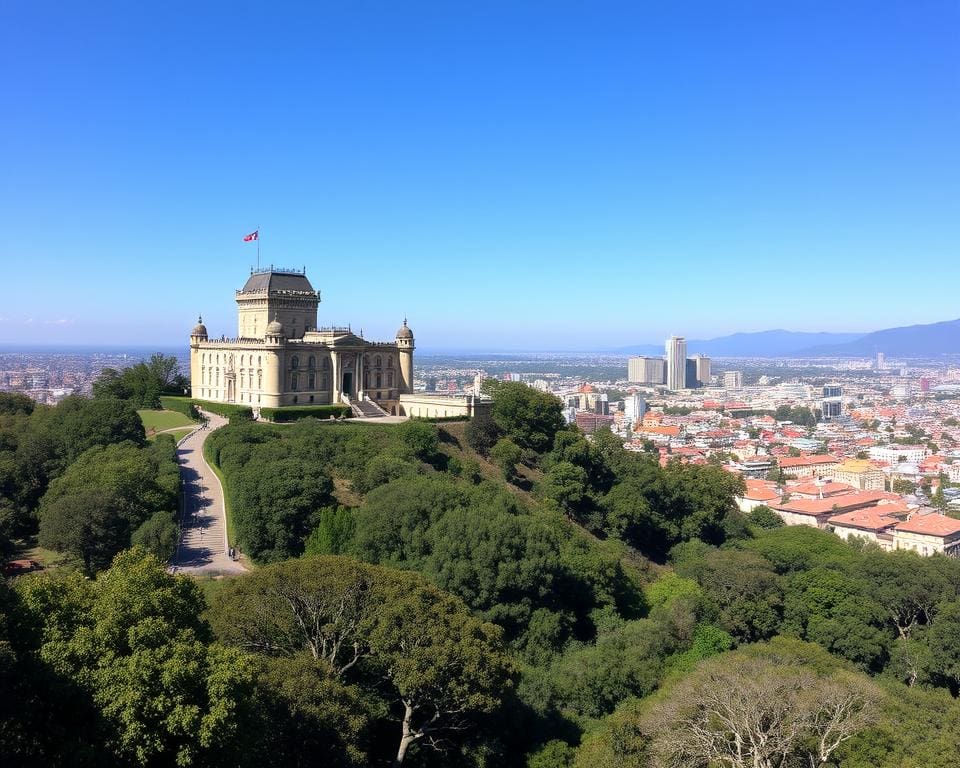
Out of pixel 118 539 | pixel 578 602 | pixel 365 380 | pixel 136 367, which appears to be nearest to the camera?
pixel 118 539

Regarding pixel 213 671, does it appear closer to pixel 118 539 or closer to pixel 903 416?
pixel 118 539

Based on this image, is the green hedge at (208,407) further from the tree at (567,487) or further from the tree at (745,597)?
the tree at (745,597)

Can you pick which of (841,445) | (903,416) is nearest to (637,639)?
(841,445)

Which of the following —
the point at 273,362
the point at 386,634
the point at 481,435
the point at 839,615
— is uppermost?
the point at 273,362

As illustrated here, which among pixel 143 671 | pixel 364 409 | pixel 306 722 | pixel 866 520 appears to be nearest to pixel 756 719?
pixel 306 722

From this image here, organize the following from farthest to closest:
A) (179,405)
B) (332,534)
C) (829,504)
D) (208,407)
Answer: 1. (829,504)
2. (179,405)
3. (208,407)
4. (332,534)

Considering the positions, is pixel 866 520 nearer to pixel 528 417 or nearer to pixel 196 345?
pixel 528 417

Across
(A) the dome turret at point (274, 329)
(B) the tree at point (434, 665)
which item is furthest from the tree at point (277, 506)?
(A) the dome turret at point (274, 329)
